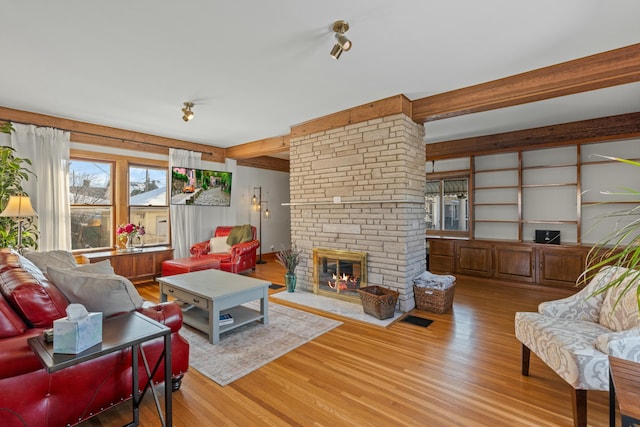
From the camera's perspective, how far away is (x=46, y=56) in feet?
9.22

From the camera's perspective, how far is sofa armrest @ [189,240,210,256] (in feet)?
19.3

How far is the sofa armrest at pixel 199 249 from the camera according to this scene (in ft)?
19.3

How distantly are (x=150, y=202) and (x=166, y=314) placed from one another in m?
4.35

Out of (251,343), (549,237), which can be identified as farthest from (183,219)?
(549,237)

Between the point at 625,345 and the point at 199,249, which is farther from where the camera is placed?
the point at 199,249

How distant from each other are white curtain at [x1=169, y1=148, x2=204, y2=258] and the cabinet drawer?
2.66 metres

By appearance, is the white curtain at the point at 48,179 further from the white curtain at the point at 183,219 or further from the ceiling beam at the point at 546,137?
the ceiling beam at the point at 546,137

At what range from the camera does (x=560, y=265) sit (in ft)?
15.2

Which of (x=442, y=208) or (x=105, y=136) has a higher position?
(x=105, y=136)

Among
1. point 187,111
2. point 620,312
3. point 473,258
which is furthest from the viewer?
point 473,258

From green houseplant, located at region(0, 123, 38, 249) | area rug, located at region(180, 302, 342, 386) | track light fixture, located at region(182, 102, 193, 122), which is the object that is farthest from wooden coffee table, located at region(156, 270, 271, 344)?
green houseplant, located at region(0, 123, 38, 249)

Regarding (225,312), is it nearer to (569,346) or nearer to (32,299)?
(32,299)

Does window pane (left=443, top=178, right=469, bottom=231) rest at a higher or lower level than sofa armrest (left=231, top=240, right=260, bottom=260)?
higher

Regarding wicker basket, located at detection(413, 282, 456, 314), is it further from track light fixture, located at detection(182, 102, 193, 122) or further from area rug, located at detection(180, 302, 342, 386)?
track light fixture, located at detection(182, 102, 193, 122)
